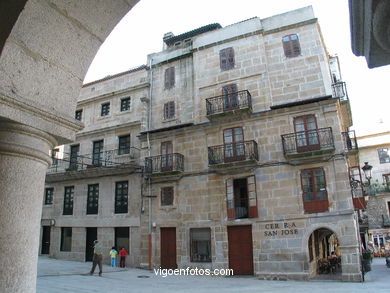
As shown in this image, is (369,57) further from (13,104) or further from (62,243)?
(62,243)

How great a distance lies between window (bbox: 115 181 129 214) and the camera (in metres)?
20.5

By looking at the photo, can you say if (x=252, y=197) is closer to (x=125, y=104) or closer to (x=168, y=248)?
(x=168, y=248)

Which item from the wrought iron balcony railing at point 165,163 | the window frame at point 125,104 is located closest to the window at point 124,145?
the window frame at point 125,104

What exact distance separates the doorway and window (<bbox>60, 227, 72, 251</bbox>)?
1593 millimetres

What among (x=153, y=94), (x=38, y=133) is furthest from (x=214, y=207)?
(x=38, y=133)

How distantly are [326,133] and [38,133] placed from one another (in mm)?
15308

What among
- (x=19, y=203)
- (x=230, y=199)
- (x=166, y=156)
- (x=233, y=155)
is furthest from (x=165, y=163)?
(x=19, y=203)

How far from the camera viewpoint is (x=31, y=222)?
254 cm

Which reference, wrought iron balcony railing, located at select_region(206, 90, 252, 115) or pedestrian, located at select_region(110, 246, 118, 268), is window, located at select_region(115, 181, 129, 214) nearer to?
pedestrian, located at select_region(110, 246, 118, 268)

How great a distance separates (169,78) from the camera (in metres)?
21.7

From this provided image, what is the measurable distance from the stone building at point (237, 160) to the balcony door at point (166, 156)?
0.21ft

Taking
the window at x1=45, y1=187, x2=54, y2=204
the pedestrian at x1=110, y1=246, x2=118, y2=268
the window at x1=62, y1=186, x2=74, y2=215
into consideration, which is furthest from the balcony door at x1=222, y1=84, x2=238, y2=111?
the window at x1=45, y1=187, x2=54, y2=204

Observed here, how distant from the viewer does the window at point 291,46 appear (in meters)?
18.2

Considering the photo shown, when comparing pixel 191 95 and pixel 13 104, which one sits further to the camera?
pixel 191 95
